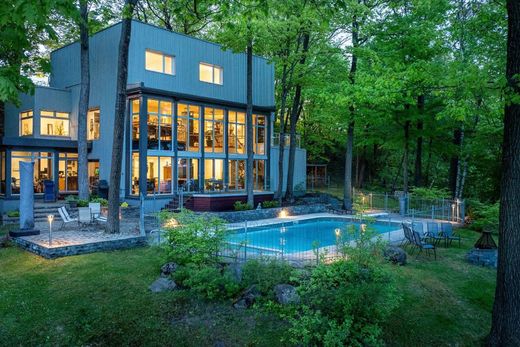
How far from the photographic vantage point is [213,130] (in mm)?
22906

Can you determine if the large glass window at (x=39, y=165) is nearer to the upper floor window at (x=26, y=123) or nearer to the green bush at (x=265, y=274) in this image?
the upper floor window at (x=26, y=123)

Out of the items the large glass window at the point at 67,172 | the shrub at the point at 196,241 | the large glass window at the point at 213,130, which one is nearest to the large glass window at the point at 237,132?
the large glass window at the point at 213,130

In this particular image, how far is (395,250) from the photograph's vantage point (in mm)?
10250

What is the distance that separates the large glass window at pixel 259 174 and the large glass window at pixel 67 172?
10.5 m

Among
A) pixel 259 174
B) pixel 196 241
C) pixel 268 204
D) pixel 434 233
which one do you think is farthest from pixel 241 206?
pixel 196 241

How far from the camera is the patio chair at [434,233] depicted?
494 inches

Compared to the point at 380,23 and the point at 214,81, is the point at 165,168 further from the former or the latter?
the point at 380,23

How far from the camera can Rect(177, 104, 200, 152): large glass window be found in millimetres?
21234

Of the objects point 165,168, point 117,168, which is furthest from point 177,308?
point 165,168

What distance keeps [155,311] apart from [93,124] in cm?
1722

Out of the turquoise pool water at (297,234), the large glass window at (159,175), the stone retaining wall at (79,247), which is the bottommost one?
the turquoise pool water at (297,234)

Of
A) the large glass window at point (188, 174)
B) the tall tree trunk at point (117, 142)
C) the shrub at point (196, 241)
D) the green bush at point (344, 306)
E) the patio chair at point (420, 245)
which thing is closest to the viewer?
the green bush at point (344, 306)

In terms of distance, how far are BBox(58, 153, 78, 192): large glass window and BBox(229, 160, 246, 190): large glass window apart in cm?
888

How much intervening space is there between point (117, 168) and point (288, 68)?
13.5m
